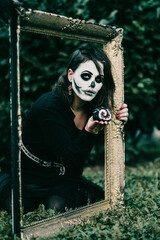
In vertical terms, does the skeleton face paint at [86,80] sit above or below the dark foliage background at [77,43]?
below

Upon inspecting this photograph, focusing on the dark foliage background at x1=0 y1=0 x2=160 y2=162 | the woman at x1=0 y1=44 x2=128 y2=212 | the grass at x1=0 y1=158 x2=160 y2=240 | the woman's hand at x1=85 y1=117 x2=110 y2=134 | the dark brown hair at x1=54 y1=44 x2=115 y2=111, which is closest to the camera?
the grass at x1=0 y1=158 x2=160 y2=240

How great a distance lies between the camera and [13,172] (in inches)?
73.5

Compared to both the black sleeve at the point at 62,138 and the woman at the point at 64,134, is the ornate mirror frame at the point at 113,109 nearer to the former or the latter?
the woman at the point at 64,134

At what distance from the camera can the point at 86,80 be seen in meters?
2.31

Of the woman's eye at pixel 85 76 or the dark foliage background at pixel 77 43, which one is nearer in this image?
the woman's eye at pixel 85 76

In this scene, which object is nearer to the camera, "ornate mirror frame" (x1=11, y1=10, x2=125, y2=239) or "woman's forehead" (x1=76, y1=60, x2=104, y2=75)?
"ornate mirror frame" (x1=11, y1=10, x2=125, y2=239)

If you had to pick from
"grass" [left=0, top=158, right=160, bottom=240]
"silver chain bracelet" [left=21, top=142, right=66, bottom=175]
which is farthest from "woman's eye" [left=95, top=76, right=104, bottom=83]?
"grass" [left=0, top=158, right=160, bottom=240]

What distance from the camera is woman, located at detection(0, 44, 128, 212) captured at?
7.33 feet

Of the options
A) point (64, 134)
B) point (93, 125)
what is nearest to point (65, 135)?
point (64, 134)

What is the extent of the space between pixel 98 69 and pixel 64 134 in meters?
0.54

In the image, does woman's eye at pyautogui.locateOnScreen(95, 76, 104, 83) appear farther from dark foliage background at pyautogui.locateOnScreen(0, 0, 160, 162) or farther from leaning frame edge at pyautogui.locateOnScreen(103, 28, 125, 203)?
dark foliage background at pyautogui.locateOnScreen(0, 0, 160, 162)

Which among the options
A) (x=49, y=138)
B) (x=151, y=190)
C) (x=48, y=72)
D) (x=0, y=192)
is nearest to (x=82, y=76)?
(x=49, y=138)

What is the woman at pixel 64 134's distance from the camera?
223 cm

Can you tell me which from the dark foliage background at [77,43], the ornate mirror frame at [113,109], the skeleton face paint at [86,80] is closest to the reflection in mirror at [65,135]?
the skeleton face paint at [86,80]
